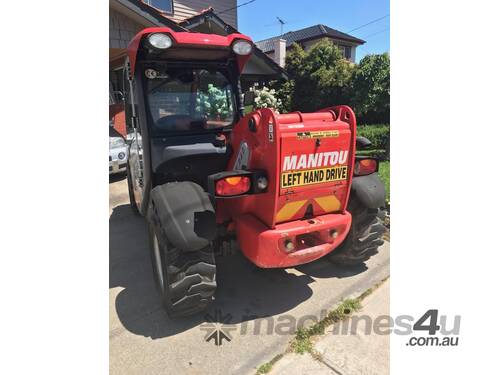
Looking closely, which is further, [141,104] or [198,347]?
[141,104]

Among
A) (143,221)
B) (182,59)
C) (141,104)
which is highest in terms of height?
(182,59)

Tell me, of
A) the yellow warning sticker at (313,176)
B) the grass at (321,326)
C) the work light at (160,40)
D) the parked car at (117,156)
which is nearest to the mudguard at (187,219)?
the yellow warning sticker at (313,176)

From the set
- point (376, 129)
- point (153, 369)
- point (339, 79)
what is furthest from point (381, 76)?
point (153, 369)

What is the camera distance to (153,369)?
2.25m

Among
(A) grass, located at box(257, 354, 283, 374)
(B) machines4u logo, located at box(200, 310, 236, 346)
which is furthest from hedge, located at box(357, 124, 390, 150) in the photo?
(A) grass, located at box(257, 354, 283, 374)

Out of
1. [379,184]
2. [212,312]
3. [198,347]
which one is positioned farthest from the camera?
[379,184]

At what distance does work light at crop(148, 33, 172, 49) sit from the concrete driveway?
2171 millimetres

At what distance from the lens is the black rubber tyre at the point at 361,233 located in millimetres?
3178

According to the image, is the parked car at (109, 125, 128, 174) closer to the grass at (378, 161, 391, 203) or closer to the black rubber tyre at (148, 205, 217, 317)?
the black rubber tyre at (148, 205, 217, 317)

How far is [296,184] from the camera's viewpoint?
246 centimetres

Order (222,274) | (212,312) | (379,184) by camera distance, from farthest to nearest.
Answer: (222,274) → (379,184) → (212,312)

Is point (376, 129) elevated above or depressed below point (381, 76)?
below

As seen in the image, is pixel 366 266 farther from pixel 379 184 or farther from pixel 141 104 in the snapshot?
pixel 141 104
